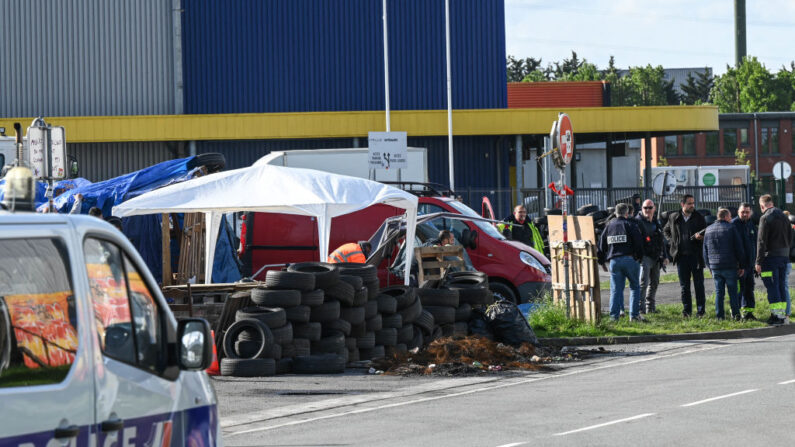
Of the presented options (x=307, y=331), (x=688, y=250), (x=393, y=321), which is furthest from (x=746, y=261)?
(x=307, y=331)

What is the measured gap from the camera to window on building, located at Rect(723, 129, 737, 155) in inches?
3430

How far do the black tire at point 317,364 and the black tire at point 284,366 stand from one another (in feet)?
0.17

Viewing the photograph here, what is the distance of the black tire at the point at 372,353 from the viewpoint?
14203mm

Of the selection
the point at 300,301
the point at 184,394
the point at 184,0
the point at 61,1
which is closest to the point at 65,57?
the point at 61,1

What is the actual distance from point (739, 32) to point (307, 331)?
83941 millimetres

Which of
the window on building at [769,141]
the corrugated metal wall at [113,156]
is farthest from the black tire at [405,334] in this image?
the window on building at [769,141]

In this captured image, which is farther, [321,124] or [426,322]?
[321,124]

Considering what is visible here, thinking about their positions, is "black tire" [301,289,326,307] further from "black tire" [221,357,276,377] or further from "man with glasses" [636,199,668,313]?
"man with glasses" [636,199,668,313]

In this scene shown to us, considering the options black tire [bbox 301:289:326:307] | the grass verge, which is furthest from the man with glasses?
black tire [bbox 301:289:326:307]

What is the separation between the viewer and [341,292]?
1389cm

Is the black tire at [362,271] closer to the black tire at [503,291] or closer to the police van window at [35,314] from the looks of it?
the black tire at [503,291]

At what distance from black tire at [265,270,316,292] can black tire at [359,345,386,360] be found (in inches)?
40.7

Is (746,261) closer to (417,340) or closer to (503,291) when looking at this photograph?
(503,291)

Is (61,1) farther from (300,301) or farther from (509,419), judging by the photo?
(509,419)
